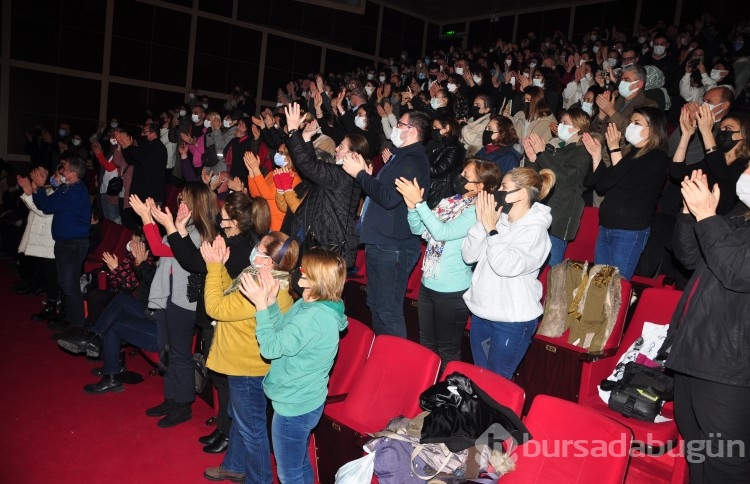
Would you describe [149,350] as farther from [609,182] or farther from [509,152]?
[609,182]

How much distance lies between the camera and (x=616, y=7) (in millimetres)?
14289

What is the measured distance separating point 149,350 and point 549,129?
4.07 m

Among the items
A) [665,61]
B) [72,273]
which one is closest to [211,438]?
[72,273]

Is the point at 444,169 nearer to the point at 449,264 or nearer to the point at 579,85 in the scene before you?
the point at 449,264

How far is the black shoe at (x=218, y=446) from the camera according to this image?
3555 millimetres

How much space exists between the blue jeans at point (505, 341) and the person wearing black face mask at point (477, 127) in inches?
113

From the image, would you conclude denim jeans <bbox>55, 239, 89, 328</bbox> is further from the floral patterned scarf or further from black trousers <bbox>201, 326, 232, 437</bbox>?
the floral patterned scarf

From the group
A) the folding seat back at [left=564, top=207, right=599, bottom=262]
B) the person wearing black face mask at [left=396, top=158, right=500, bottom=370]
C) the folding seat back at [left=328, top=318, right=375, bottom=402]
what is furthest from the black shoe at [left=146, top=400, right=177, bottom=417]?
the folding seat back at [left=564, top=207, right=599, bottom=262]

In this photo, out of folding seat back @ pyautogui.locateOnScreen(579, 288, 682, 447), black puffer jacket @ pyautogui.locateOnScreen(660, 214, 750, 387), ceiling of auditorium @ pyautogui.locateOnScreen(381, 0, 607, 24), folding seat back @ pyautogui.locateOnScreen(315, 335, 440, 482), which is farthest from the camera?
ceiling of auditorium @ pyautogui.locateOnScreen(381, 0, 607, 24)

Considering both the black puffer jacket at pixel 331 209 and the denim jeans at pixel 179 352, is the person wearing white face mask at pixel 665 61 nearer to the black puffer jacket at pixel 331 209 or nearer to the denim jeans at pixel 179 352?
A: the black puffer jacket at pixel 331 209

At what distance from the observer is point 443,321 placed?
340 cm

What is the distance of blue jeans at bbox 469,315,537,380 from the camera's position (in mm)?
2998

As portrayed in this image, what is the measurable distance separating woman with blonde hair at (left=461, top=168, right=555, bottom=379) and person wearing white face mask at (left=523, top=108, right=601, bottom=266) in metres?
1.40

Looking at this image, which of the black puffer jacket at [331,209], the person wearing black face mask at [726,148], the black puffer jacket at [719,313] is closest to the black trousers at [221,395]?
the black puffer jacket at [331,209]
